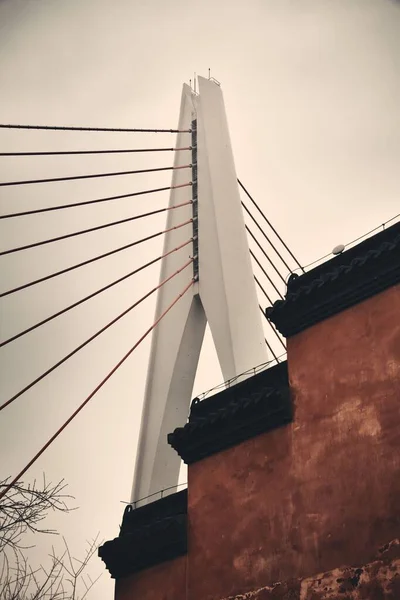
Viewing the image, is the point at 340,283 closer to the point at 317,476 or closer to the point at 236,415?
the point at 236,415

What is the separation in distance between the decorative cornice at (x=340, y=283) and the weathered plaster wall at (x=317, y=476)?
24cm

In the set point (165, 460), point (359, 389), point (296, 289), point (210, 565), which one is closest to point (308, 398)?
point (359, 389)

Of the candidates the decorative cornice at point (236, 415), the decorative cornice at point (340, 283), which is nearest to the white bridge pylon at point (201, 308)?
the decorative cornice at point (236, 415)

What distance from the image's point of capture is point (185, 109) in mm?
29406

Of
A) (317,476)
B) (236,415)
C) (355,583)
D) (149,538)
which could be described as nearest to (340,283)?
(236,415)

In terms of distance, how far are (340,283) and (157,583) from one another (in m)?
8.18

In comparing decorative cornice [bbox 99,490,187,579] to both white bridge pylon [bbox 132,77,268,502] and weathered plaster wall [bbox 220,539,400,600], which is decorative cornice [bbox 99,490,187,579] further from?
weathered plaster wall [bbox 220,539,400,600]

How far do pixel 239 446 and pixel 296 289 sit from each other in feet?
12.2

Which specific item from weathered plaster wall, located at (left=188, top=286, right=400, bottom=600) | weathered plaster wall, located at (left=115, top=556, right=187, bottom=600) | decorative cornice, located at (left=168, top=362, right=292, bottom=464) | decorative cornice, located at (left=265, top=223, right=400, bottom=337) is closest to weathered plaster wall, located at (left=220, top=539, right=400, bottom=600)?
weathered plaster wall, located at (left=188, top=286, right=400, bottom=600)

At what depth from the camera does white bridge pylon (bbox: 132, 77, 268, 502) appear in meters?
24.0

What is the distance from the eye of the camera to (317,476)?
667 inches

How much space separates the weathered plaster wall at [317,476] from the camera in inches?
628

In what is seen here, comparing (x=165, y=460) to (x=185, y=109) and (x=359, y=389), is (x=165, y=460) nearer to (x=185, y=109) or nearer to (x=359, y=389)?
(x=359, y=389)

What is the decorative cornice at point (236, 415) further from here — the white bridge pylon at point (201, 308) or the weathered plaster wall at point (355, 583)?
the weathered plaster wall at point (355, 583)
